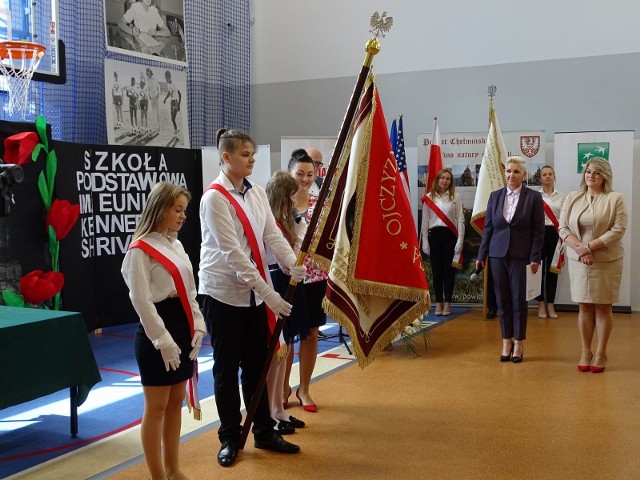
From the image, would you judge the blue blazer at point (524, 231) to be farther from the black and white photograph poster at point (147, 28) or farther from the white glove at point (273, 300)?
the black and white photograph poster at point (147, 28)

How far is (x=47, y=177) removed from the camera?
233 inches

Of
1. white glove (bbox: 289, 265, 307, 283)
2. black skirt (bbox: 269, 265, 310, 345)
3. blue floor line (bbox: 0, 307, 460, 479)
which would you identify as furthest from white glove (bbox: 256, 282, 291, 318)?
Answer: blue floor line (bbox: 0, 307, 460, 479)

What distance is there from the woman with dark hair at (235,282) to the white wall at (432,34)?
608 cm

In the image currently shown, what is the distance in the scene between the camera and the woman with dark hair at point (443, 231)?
796 cm

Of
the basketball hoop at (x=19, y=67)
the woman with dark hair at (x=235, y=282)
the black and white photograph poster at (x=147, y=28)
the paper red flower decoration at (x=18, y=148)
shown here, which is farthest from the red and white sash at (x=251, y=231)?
the black and white photograph poster at (x=147, y=28)

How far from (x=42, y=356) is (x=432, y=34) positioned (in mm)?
6919

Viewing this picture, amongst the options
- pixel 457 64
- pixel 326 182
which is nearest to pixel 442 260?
pixel 457 64

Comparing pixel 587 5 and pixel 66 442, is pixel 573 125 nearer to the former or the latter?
pixel 587 5

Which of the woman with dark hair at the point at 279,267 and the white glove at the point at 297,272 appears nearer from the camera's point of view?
the white glove at the point at 297,272

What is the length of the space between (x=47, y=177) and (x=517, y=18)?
18.5 ft

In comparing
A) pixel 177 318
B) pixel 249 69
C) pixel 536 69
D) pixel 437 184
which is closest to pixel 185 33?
pixel 249 69

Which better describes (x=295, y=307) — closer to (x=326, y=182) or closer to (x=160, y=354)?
(x=326, y=182)

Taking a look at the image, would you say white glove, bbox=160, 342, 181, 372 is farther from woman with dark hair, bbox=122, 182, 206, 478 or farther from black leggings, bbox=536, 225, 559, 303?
black leggings, bbox=536, 225, 559, 303

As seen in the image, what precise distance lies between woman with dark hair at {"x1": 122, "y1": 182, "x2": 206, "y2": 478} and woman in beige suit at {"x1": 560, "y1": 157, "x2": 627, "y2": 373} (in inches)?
123
